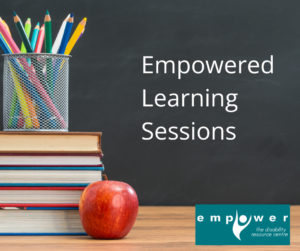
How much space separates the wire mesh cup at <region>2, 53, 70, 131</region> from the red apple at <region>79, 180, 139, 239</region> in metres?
0.21

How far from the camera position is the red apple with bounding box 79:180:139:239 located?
97 centimetres

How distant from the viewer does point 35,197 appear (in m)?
1.04

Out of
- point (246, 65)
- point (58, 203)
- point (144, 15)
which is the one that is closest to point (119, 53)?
point (144, 15)

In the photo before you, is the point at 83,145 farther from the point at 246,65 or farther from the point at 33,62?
the point at 246,65

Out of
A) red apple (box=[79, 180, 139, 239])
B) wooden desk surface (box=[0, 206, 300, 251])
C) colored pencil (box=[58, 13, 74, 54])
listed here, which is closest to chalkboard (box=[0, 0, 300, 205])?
wooden desk surface (box=[0, 206, 300, 251])

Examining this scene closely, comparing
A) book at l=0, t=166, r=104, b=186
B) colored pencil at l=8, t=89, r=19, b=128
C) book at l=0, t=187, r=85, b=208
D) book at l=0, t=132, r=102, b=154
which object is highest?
colored pencil at l=8, t=89, r=19, b=128

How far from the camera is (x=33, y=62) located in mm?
1086

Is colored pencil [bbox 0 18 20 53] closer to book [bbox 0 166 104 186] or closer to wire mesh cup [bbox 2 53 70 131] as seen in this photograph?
wire mesh cup [bbox 2 53 70 131]

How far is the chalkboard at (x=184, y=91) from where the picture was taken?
62.9 inches

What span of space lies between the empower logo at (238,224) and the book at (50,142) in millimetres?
314

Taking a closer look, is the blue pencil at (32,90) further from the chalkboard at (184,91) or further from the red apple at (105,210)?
the chalkboard at (184,91)

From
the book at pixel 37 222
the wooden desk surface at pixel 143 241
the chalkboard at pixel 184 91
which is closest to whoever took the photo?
the wooden desk surface at pixel 143 241

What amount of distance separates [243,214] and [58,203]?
Answer: 44 centimetres

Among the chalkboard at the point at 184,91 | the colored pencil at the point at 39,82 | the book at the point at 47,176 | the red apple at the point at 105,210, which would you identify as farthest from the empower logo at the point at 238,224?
the chalkboard at the point at 184,91
